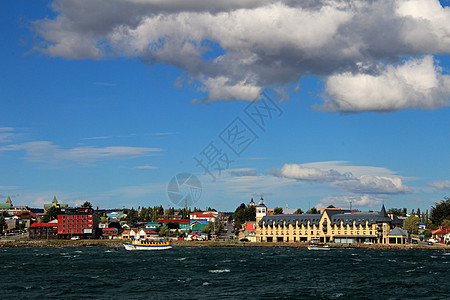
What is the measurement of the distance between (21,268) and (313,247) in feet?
334

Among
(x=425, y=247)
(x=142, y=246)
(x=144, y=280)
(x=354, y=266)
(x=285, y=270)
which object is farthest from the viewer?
(x=142, y=246)

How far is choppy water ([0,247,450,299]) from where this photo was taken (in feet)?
263

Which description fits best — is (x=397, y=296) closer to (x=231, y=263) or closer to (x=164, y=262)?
(x=231, y=263)

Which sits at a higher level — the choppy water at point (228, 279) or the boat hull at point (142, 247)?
the choppy water at point (228, 279)

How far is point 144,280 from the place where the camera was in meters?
95.1

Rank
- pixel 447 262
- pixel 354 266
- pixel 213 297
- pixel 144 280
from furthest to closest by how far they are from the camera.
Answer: pixel 447 262, pixel 354 266, pixel 144 280, pixel 213 297

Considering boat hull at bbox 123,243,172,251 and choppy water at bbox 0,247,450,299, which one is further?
boat hull at bbox 123,243,172,251

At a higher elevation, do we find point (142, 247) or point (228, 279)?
point (228, 279)

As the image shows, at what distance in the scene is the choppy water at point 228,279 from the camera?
80.1 metres

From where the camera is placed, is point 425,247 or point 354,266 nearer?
point 354,266

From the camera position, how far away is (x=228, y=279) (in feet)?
313

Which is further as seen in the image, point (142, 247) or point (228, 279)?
point (142, 247)

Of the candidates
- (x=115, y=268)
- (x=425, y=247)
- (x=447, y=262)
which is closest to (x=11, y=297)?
(x=115, y=268)

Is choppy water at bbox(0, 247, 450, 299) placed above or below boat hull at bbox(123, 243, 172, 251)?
above
